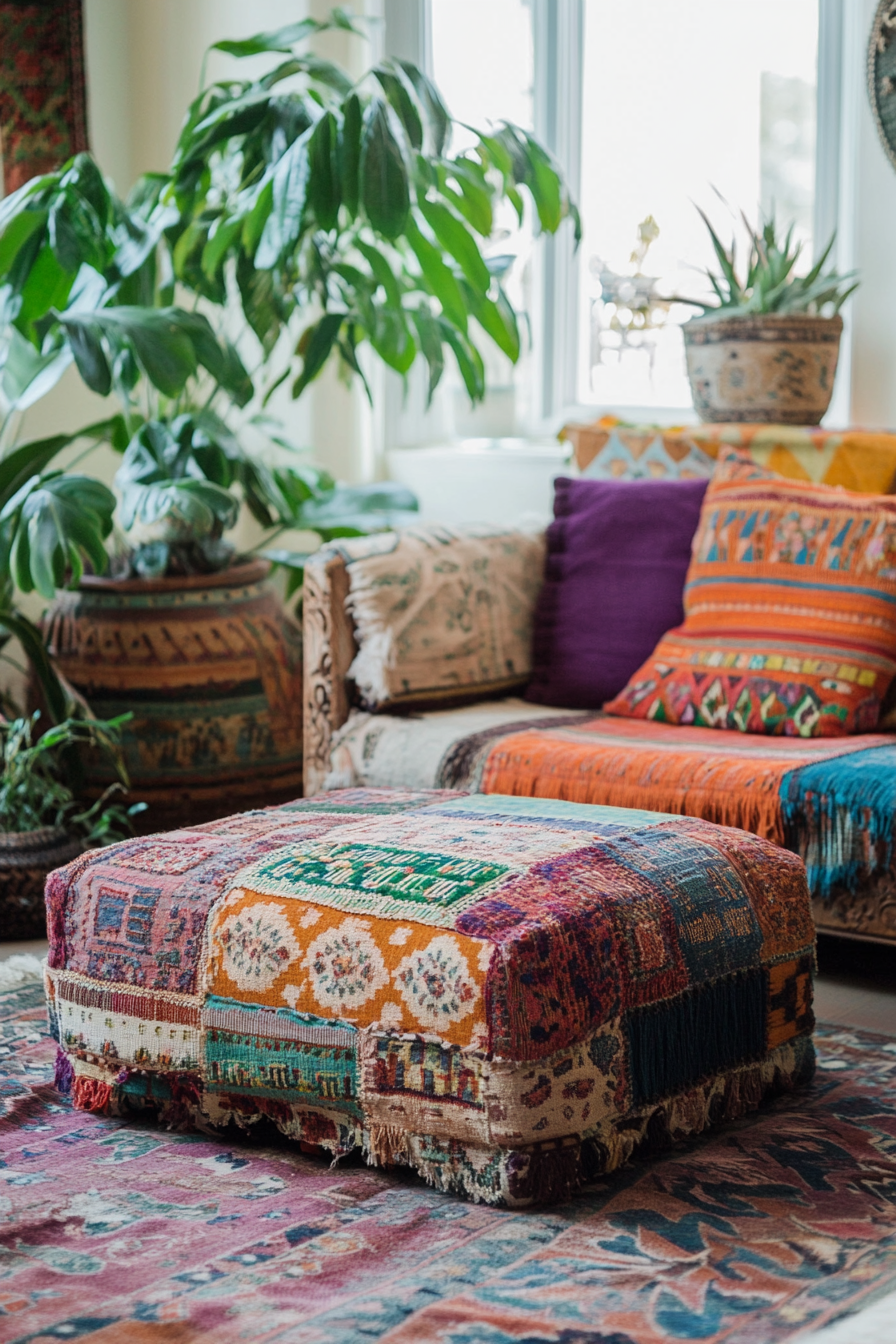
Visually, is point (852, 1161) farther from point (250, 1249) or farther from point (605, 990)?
point (250, 1249)

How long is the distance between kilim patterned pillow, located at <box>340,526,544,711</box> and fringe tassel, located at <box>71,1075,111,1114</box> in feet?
3.27

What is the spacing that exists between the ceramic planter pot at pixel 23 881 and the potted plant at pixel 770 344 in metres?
1.53

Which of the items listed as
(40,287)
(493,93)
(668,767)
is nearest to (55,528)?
(40,287)

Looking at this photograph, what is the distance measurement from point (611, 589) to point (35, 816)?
1125mm

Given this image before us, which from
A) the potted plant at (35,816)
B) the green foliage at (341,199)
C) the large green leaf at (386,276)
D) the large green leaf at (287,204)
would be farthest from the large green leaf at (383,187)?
the potted plant at (35,816)

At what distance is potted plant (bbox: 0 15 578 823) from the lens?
292 cm

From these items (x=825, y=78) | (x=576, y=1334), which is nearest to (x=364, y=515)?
(x=825, y=78)

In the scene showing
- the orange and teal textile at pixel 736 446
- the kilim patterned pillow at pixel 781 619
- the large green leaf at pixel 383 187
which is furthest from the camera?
the orange and teal textile at pixel 736 446

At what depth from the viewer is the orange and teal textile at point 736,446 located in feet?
9.58

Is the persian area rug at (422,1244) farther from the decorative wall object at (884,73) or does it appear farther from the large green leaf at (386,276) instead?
the decorative wall object at (884,73)

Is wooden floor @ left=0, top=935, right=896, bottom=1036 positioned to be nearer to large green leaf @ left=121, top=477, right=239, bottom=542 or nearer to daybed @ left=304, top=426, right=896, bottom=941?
daybed @ left=304, top=426, right=896, bottom=941

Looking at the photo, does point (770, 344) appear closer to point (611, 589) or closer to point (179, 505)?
point (611, 589)

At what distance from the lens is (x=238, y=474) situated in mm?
3289

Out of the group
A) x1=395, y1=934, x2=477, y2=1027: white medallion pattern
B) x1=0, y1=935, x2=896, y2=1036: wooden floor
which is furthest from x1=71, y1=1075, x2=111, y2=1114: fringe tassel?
x1=0, y1=935, x2=896, y2=1036: wooden floor
